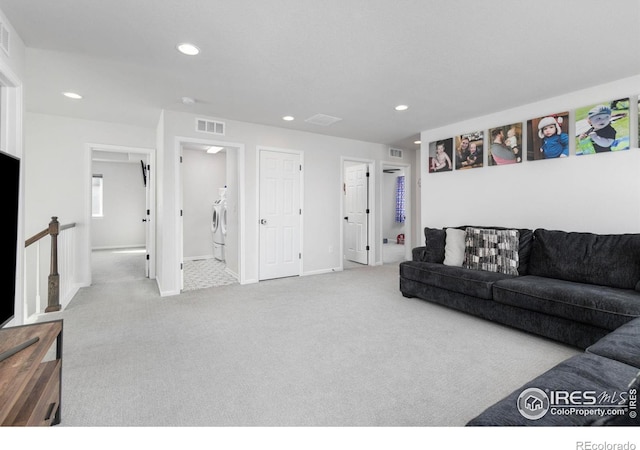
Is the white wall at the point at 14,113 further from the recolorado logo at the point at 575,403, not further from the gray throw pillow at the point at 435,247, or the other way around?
the gray throw pillow at the point at 435,247

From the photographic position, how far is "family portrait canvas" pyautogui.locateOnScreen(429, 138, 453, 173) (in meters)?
4.64

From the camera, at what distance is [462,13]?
2.03 m

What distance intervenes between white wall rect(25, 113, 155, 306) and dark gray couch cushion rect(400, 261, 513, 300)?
15.5 ft

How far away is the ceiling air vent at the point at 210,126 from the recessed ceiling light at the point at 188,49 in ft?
Answer: 5.84

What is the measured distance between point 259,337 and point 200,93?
2.71 metres

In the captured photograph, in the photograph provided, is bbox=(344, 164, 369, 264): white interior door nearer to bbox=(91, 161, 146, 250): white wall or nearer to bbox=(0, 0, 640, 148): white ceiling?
bbox=(0, 0, 640, 148): white ceiling

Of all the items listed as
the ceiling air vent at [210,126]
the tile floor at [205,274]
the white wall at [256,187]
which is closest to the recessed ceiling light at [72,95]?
the white wall at [256,187]

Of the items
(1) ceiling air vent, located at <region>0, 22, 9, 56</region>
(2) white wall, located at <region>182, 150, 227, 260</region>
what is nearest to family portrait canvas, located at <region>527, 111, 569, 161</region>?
(1) ceiling air vent, located at <region>0, 22, 9, 56</region>

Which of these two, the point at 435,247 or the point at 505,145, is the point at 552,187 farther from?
the point at 435,247

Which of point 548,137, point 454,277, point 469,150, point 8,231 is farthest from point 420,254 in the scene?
point 8,231

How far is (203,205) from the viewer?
23.1 ft

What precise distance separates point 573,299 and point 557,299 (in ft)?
0.33

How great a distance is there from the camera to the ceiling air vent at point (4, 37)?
1987mm
